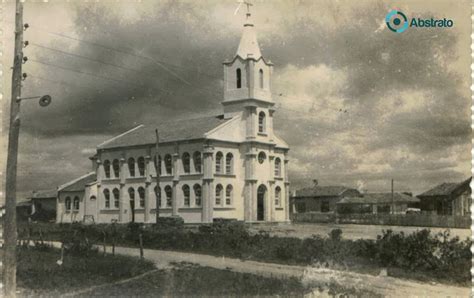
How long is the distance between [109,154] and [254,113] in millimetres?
12727

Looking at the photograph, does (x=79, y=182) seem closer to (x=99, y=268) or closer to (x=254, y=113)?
(x=254, y=113)

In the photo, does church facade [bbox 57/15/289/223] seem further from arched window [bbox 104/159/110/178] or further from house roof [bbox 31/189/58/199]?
house roof [bbox 31/189/58/199]

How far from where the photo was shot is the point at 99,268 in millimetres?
16250

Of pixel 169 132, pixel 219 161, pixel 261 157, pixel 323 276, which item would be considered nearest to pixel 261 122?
pixel 261 157

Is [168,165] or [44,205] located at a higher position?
[168,165]

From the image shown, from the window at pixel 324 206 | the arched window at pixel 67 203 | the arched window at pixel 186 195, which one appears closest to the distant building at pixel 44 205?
the arched window at pixel 67 203

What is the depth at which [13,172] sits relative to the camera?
13.3 metres

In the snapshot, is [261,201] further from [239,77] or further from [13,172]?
[13,172]

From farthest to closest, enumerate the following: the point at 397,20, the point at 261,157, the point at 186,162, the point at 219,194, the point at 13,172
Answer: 1. the point at 261,157
2. the point at 186,162
3. the point at 219,194
4. the point at 397,20
5. the point at 13,172

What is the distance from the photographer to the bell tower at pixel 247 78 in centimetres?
3991

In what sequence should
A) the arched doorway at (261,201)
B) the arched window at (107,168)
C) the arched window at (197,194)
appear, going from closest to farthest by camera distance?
the arched window at (197,194), the arched doorway at (261,201), the arched window at (107,168)

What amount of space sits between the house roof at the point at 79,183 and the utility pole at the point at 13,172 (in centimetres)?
3282

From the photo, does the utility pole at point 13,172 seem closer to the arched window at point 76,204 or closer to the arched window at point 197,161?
the arched window at point 197,161

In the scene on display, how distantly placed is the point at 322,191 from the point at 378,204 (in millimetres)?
8860
